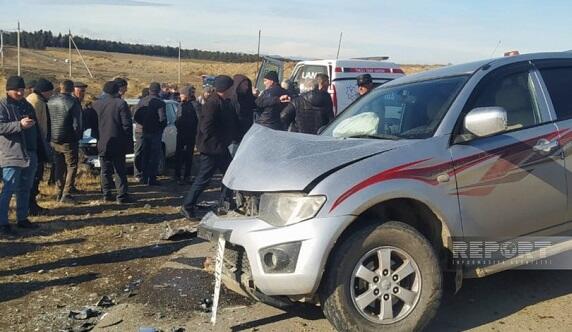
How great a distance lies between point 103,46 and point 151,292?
3488 inches

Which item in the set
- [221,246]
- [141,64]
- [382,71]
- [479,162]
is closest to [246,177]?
[221,246]

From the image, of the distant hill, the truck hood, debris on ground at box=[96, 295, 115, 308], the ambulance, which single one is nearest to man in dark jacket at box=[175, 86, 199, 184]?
the ambulance

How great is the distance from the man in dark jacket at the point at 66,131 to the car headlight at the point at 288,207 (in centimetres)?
610

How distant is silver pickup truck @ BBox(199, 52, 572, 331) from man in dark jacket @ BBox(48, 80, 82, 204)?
5173mm

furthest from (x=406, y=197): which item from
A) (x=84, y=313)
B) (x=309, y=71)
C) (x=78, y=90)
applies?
(x=309, y=71)

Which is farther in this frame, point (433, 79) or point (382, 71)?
point (382, 71)

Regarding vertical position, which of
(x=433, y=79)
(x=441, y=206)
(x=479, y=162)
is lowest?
(x=441, y=206)

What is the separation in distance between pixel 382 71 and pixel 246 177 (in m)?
10.1

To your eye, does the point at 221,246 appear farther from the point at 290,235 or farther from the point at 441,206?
the point at 441,206

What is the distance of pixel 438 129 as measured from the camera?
4320 mm

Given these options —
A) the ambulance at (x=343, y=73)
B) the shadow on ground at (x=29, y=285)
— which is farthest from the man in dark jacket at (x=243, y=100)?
the shadow on ground at (x=29, y=285)

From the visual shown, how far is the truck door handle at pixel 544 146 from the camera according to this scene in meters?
4.57

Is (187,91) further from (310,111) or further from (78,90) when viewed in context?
(310,111)

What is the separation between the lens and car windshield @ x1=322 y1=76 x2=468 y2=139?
452cm
